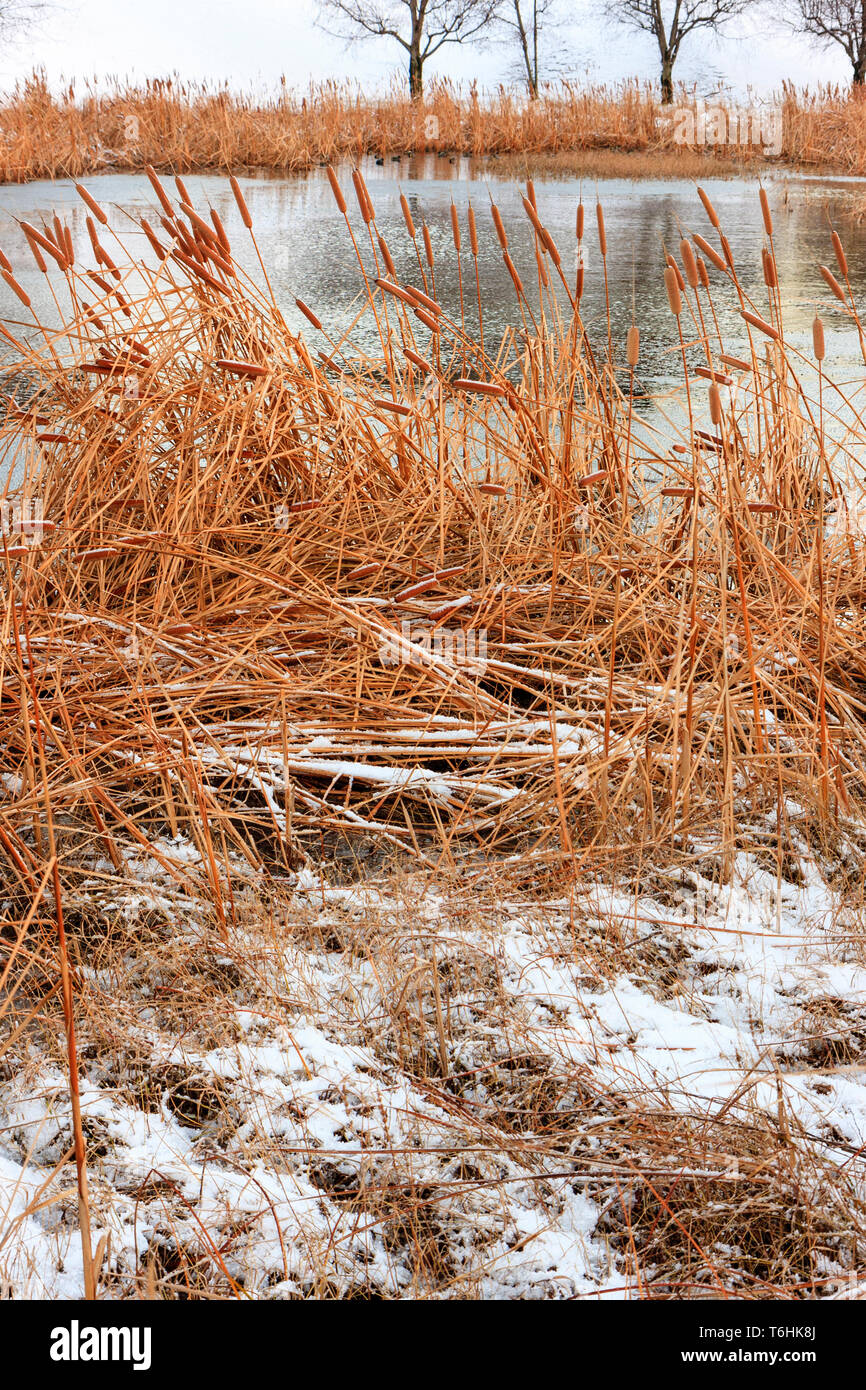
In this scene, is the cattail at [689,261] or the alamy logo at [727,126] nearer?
the cattail at [689,261]

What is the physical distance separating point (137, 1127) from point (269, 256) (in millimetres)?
5311

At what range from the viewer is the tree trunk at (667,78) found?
52.6 ft

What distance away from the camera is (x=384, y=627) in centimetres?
148

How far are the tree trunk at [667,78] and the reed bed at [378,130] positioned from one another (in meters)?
3.89

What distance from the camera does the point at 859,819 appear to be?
1256 mm

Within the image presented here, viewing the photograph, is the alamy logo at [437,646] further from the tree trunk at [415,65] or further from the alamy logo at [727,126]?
the tree trunk at [415,65]

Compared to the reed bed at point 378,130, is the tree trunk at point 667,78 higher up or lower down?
higher up

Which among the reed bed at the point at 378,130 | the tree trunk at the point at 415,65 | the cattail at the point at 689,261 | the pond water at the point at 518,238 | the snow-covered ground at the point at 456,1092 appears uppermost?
the tree trunk at the point at 415,65
